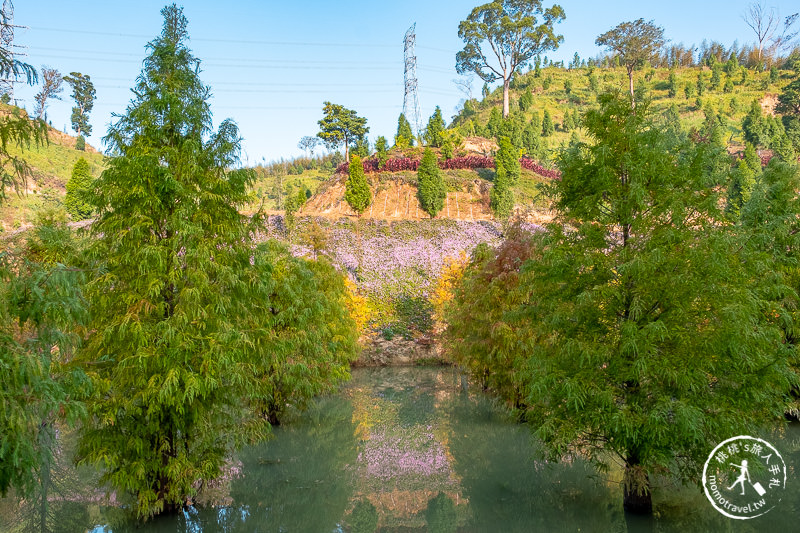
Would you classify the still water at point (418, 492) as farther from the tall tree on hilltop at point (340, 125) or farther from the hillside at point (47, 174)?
the tall tree on hilltop at point (340, 125)

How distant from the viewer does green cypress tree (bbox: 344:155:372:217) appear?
4762cm

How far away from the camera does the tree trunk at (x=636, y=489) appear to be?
9.46 metres

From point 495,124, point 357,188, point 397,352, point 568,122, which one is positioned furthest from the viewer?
point 568,122

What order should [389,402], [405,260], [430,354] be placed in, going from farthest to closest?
[405,260]
[430,354]
[389,402]

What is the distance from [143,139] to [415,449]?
11.1 meters

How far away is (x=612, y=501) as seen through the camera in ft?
37.1

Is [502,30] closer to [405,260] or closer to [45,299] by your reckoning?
[405,260]

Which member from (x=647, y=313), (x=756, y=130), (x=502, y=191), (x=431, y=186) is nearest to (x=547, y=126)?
(x=756, y=130)

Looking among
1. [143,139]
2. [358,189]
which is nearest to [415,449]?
[143,139]

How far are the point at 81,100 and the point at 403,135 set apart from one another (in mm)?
47628

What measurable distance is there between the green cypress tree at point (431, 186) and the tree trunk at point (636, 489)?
39477mm

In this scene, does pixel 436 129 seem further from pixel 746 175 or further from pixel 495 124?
pixel 746 175

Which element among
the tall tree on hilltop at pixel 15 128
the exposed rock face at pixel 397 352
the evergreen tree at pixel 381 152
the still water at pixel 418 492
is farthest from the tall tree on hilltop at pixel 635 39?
the tall tree on hilltop at pixel 15 128

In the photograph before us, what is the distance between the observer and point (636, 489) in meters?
10.0
